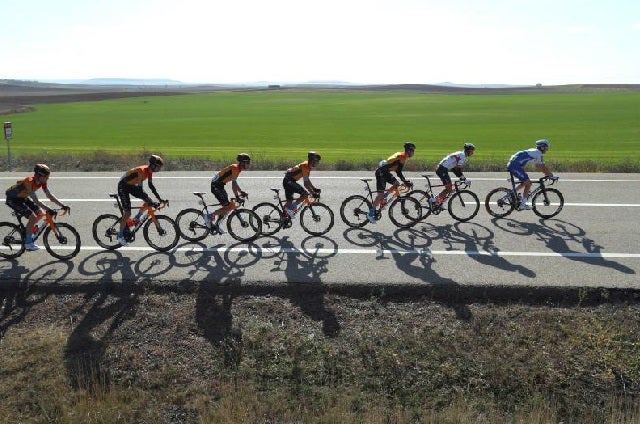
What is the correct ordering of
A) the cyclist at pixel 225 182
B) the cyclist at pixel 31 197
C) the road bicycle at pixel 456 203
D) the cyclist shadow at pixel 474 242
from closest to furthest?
1. the cyclist at pixel 31 197
2. the cyclist shadow at pixel 474 242
3. the cyclist at pixel 225 182
4. the road bicycle at pixel 456 203

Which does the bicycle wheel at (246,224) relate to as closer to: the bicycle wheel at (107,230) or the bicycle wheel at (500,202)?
the bicycle wheel at (107,230)

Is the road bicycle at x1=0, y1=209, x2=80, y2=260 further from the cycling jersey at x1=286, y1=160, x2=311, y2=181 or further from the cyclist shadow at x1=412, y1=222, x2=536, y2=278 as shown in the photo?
the cyclist shadow at x1=412, y1=222, x2=536, y2=278

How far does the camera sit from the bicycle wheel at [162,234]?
380 inches

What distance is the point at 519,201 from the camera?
11609mm

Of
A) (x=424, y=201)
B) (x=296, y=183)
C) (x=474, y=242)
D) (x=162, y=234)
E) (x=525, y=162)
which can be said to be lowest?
(x=474, y=242)

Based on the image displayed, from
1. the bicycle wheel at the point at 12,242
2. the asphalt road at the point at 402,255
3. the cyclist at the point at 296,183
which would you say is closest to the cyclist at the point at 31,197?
the bicycle wheel at the point at 12,242

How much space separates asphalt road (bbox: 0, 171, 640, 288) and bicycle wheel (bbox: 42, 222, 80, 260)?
18 centimetres

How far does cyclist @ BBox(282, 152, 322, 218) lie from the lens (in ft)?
33.4

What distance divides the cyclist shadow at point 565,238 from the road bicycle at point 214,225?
5.55m

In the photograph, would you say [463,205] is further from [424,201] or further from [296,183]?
[296,183]

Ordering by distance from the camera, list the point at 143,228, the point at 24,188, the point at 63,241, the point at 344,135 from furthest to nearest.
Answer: the point at 344,135 < the point at 143,228 < the point at 63,241 < the point at 24,188

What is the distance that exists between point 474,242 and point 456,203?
2.10 meters

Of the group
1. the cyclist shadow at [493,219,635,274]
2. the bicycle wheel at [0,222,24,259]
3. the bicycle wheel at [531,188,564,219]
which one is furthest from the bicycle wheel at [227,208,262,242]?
the bicycle wheel at [531,188,564,219]

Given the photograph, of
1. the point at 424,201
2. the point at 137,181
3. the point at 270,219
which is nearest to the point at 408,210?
the point at 424,201
